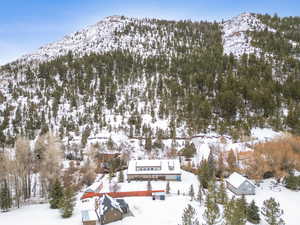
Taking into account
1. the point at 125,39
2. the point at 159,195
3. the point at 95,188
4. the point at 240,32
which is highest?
the point at 240,32

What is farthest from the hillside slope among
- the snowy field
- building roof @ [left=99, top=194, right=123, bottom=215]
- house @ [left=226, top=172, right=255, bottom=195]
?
building roof @ [left=99, top=194, right=123, bottom=215]

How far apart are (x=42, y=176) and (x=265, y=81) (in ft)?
187

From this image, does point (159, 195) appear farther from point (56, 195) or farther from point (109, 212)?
point (56, 195)

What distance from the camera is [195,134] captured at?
43.6 meters

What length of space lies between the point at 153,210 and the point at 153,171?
9.07 metres

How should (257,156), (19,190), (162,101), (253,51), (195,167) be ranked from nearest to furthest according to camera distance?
(19,190) → (257,156) → (195,167) → (162,101) → (253,51)

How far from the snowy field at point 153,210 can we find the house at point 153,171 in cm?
213

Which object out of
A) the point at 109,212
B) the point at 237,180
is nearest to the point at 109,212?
the point at 109,212

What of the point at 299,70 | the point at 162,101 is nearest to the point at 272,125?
the point at 162,101

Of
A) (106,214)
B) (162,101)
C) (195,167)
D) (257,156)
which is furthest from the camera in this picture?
(162,101)

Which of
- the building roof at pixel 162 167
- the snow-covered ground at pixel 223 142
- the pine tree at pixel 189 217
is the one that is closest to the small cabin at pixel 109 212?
the pine tree at pixel 189 217

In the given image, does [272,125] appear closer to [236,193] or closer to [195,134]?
[195,134]

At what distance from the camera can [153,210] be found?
21.3 meters

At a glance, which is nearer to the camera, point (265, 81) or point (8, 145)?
point (8, 145)
